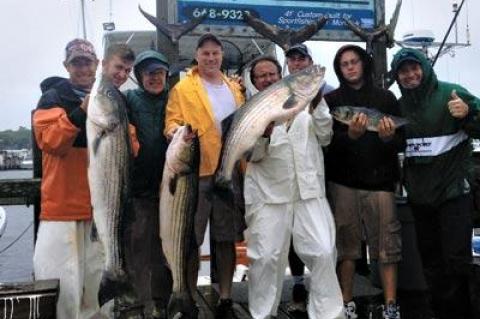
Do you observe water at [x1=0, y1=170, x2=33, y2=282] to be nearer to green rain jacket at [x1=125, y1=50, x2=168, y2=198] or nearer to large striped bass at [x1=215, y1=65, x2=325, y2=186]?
green rain jacket at [x1=125, y1=50, x2=168, y2=198]

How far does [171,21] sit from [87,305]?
305cm

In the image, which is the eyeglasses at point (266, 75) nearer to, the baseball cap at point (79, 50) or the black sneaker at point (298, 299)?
the baseball cap at point (79, 50)

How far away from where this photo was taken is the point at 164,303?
4.61m

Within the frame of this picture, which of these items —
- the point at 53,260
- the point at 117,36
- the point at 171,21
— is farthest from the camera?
the point at 117,36

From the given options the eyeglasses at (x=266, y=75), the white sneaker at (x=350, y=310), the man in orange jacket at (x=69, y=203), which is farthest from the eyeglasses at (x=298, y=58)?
the white sneaker at (x=350, y=310)

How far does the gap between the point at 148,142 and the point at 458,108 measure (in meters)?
2.47

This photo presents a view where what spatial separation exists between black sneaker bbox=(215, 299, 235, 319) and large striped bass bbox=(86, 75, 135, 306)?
105 cm

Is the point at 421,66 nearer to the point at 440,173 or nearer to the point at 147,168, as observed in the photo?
the point at 440,173

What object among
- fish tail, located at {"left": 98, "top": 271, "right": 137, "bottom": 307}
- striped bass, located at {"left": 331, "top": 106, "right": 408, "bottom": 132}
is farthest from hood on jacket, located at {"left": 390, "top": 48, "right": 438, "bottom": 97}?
fish tail, located at {"left": 98, "top": 271, "right": 137, "bottom": 307}

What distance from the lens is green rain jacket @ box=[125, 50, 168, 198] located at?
4477 millimetres

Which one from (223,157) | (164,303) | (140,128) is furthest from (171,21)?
(164,303)

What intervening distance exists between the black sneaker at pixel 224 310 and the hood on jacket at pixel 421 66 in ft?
7.68

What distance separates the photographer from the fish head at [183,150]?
153 inches

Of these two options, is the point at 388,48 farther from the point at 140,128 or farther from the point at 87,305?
the point at 87,305
